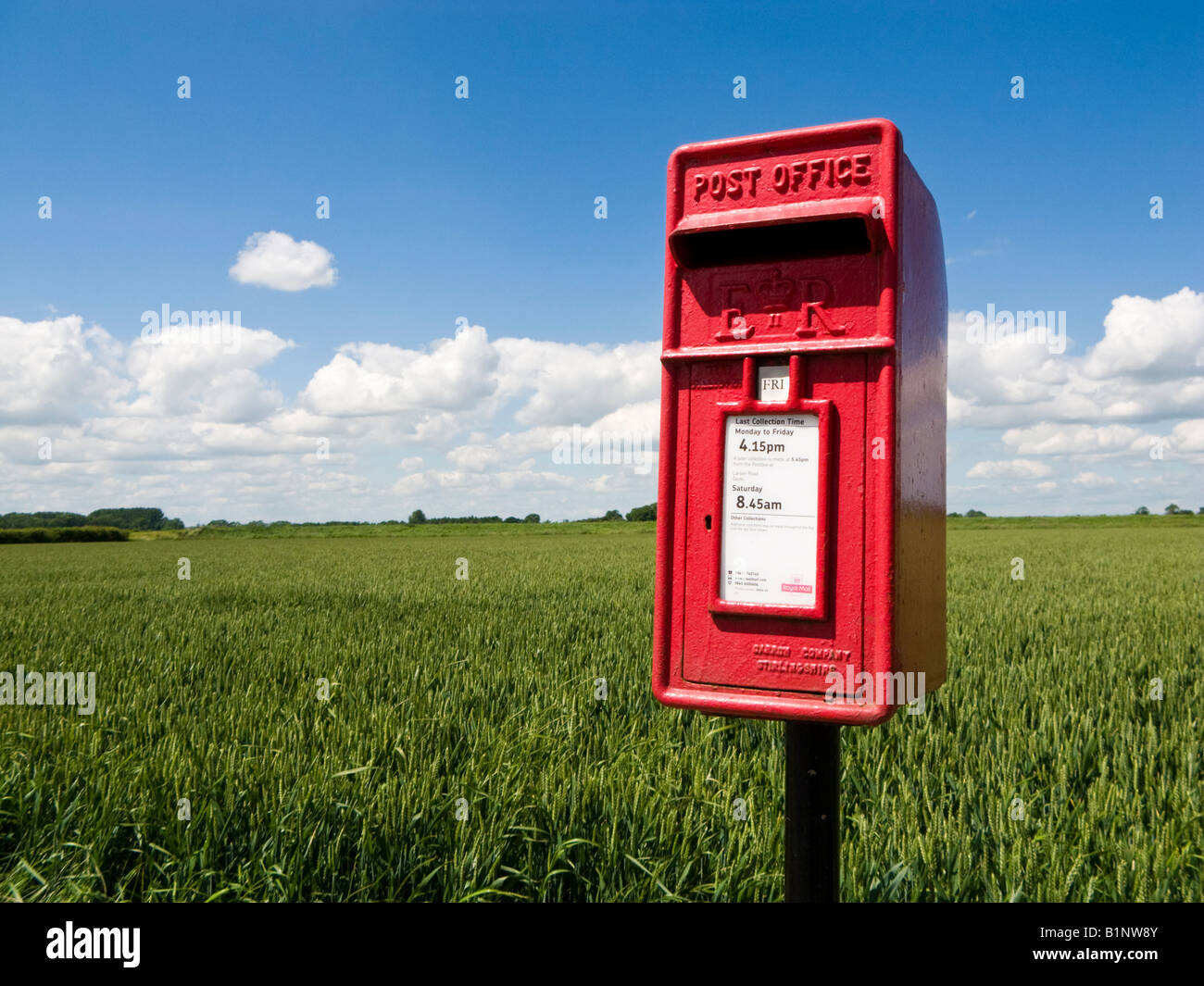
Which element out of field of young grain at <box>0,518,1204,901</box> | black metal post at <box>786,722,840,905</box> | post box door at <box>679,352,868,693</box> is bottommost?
field of young grain at <box>0,518,1204,901</box>

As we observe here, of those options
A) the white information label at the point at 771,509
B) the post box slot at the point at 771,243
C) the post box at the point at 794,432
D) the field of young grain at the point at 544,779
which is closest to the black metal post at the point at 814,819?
the post box at the point at 794,432

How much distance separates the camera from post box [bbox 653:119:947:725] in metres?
1.72

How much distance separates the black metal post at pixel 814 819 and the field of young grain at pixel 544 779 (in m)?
0.57

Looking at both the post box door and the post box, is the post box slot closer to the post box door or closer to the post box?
the post box

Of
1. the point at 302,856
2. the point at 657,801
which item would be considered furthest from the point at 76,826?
the point at 657,801

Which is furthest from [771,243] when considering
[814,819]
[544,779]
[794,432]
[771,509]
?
[544,779]

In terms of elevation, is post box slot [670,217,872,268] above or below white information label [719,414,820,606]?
above

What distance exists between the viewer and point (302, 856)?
246 cm

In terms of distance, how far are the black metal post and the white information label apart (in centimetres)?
33

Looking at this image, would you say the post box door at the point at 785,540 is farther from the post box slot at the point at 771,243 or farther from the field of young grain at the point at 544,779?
the field of young grain at the point at 544,779

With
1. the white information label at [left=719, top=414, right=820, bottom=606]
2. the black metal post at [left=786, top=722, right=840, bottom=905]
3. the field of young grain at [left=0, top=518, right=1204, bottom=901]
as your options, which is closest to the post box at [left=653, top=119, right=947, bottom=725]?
the white information label at [left=719, top=414, right=820, bottom=606]
